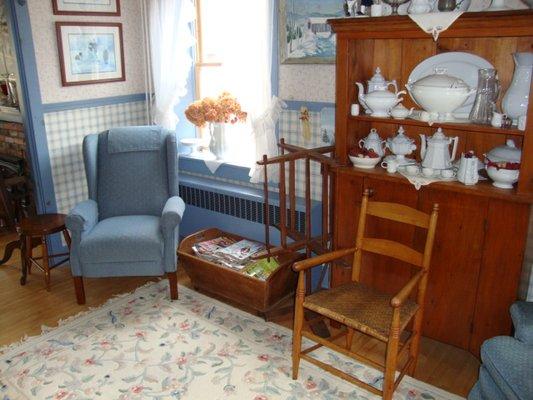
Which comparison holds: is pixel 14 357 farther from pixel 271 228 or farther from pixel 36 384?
pixel 271 228

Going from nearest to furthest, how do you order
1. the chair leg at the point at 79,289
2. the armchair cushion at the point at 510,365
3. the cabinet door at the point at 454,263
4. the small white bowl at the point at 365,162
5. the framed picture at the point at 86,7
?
1. the armchair cushion at the point at 510,365
2. the cabinet door at the point at 454,263
3. the small white bowl at the point at 365,162
4. the chair leg at the point at 79,289
5. the framed picture at the point at 86,7

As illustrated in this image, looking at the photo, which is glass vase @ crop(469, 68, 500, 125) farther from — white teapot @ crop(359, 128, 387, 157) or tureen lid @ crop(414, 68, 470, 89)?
white teapot @ crop(359, 128, 387, 157)

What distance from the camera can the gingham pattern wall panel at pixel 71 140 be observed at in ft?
12.3

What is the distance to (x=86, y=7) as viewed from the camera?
3.73m

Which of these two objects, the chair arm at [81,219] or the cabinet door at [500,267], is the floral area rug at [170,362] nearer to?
the cabinet door at [500,267]

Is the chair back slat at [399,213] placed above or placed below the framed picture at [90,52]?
below

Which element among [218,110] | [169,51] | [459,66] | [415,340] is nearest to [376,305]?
[415,340]

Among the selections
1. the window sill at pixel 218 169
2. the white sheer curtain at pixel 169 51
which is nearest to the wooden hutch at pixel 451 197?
the window sill at pixel 218 169

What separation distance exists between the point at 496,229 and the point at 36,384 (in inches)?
93.7

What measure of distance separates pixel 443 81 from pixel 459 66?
0.23m

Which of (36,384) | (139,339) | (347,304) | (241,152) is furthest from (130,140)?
(347,304)

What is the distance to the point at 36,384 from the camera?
2.50 metres

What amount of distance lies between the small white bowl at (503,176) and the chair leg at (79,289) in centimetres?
248

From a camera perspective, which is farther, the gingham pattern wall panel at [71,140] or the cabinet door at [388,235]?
the gingham pattern wall panel at [71,140]
